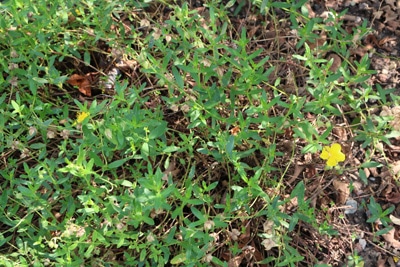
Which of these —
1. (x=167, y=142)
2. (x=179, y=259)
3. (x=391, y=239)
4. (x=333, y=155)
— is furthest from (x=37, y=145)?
(x=391, y=239)

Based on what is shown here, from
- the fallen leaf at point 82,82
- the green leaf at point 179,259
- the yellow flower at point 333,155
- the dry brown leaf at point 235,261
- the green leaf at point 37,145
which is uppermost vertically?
the fallen leaf at point 82,82

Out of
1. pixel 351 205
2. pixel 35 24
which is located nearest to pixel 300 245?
pixel 351 205

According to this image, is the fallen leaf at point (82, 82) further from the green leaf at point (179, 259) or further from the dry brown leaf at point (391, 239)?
the dry brown leaf at point (391, 239)

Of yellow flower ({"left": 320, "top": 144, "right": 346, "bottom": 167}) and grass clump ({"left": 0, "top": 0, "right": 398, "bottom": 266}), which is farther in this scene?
yellow flower ({"left": 320, "top": 144, "right": 346, "bottom": 167})

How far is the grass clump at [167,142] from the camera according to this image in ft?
7.40

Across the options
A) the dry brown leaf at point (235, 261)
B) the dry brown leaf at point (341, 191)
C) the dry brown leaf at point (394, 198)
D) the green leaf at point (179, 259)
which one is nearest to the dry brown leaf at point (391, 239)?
the dry brown leaf at point (394, 198)

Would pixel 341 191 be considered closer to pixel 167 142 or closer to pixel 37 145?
pixel 167 142

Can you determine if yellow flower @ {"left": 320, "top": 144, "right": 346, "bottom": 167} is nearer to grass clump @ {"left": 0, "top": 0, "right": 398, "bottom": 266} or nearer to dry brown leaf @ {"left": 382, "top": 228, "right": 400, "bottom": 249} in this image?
grass clump @ {"left": 0, "top": 0, "right": 398, "bottom": 266}

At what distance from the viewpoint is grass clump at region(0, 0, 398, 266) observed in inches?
88.8

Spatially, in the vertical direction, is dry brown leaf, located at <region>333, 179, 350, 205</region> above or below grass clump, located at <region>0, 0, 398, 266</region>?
below

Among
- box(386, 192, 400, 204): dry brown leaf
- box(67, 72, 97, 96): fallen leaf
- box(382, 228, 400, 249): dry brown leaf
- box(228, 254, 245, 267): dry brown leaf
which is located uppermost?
box(67, 72, 97, 96): fallen leaf

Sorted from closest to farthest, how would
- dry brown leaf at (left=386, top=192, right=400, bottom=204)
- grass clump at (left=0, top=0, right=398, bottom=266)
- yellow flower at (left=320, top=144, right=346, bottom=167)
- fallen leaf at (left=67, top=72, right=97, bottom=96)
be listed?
grass clump at (left=0, top=0, right=398, bottom=266) < yellow flower at (left=320, top=144, right=346, bottom=167) < dry brown leaf at (left=386, top=192, right=400, bottom=204) < fallen leaf at (left=67, top=72, right=97, bottom=96)

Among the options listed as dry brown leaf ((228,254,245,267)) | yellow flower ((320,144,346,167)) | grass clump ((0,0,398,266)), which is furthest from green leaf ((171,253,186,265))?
yellow flower ((320,144,346,167))

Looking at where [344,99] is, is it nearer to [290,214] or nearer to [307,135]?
[307,135]
